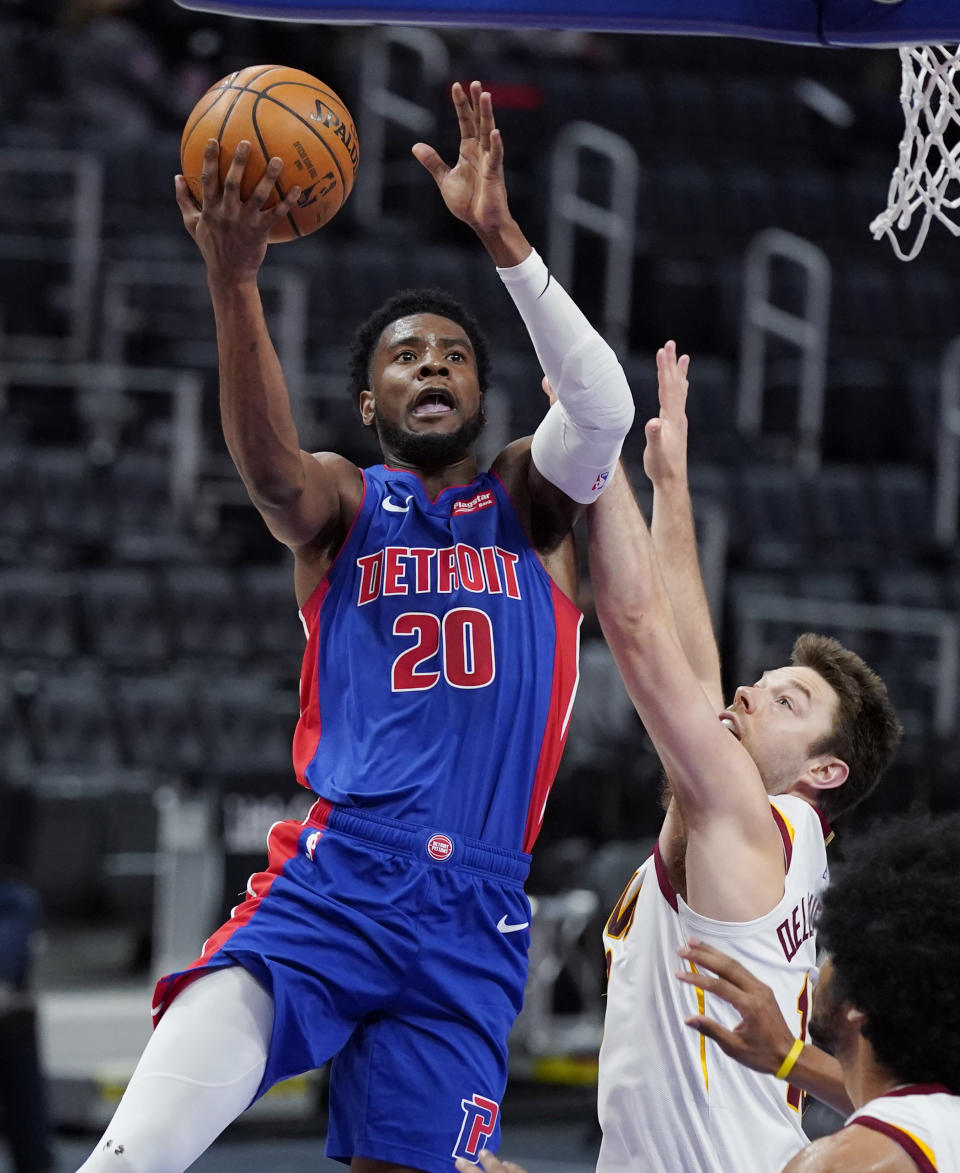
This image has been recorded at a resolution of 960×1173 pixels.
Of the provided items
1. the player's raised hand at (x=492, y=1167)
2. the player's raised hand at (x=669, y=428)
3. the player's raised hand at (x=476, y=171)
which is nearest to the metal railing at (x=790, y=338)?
the player's raised hand at (x=669, y=428)

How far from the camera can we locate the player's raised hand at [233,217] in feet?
12.6

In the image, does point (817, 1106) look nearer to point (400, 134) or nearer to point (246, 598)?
point (246, 598)

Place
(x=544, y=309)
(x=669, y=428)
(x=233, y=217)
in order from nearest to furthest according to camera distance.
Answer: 1. (x=233, y=217)
2. (x=544, y=309)
3. (x=669, y=428)

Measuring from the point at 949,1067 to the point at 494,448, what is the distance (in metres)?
9.91

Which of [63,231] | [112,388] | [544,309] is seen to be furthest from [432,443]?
[63,231]

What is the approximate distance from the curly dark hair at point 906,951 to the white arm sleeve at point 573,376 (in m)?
1.31

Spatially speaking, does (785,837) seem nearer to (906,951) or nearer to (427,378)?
(906,951)

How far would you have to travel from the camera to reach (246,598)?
12039 millimetres

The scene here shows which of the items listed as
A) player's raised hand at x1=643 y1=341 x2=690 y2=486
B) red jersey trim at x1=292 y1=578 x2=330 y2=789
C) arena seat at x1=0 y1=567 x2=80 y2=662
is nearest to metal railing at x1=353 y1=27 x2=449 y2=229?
arena seat at x1=0 y1=567 x2=80 y2=662

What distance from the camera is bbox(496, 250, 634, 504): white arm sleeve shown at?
161 inches

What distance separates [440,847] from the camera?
13.2ft

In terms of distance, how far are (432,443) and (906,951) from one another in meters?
1.80

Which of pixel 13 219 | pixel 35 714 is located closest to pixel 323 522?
pixel 35 714

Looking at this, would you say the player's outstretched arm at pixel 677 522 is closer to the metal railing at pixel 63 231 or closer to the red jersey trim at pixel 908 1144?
the red jersey trim at pixel 908 1144
